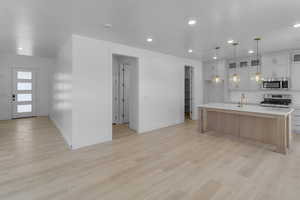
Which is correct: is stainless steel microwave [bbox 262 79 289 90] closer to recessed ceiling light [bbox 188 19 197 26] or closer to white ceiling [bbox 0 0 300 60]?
white ceiling [bbox 0 0 300 60]

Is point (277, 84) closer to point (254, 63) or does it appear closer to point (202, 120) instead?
point (254, 63)

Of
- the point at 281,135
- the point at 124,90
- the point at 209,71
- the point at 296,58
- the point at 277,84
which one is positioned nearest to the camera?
the point at 281,135

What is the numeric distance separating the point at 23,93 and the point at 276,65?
10.5 meters

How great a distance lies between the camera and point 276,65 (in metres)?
5.12

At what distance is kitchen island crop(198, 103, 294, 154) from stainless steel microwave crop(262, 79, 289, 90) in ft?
5.04

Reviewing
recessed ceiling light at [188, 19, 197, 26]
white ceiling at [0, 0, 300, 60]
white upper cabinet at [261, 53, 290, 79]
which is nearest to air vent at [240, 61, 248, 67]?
white upper cabinet at [261, 53, 290, 79]

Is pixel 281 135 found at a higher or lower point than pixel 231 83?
lower

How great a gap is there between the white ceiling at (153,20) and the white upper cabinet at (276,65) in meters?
0.88

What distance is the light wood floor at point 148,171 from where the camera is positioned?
6.67 ft

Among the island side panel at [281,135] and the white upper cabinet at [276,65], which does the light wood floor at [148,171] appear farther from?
the white upper cabinet at [276,65]

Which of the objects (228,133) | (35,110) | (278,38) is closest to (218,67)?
(278,38)

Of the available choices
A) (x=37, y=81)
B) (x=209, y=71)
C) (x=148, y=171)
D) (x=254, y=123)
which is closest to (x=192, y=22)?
(x=148, y=171)

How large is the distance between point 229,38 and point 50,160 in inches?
192

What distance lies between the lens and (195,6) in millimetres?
2301
